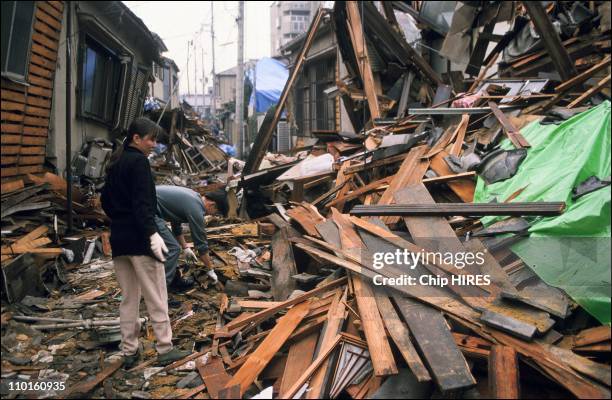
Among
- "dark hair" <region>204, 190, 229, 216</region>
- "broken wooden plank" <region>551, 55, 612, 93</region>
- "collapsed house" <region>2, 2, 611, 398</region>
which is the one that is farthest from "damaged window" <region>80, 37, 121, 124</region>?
"broken wooden plank" <region>551, 55, 612, 93</region>

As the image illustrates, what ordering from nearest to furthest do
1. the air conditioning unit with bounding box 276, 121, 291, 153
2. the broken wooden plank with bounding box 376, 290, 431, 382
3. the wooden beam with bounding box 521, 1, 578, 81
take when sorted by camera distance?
1. the broken wooden plank with bounding box 376, 290, 431, 382
2. the wooden beam with bounding box 521, 1, 578, 81
3. the air conditioning unit with bounding box 276, 121, 291, 153

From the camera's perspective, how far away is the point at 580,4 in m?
7.54

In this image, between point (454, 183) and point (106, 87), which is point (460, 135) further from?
point (106, 87)

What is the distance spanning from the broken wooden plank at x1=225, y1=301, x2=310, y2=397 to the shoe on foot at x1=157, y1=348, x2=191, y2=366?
731 millimetres

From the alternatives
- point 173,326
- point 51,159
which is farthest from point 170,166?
point 173,326

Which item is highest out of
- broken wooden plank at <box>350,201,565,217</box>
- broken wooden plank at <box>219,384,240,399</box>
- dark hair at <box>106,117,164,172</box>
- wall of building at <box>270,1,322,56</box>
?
wall of building at <box>270,1,322,56</box>

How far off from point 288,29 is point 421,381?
155ft

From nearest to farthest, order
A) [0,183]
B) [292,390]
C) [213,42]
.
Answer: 1. [292,390]
2. [0,183]
3. [213,42]

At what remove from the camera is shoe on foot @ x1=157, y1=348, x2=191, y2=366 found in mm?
3571

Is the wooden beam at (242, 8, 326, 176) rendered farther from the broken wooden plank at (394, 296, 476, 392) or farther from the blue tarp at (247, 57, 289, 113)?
the blue tarp at (247, 57, 289, 113)

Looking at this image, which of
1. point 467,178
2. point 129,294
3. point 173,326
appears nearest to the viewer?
point 129,294

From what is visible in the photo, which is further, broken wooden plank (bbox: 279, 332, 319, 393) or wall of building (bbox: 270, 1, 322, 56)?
wall of building (bbox: 270, 1, 322, 56)

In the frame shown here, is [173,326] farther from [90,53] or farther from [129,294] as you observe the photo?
[90,53]

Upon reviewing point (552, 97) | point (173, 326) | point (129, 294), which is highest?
point (552, 97)
